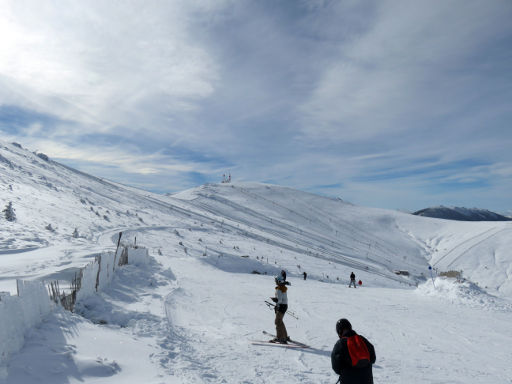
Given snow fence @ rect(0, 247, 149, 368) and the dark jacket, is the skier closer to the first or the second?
the dark jacket

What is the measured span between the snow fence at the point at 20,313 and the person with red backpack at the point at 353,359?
197 inches

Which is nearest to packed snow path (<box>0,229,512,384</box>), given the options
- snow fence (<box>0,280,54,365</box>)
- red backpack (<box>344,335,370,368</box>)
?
snow fence (<box>0,280,54,365</box>)

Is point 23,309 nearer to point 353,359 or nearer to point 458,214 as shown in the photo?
point 353,359

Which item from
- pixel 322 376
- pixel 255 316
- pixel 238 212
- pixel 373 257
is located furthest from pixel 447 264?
pixel 322 376

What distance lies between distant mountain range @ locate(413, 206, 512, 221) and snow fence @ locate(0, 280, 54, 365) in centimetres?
17126

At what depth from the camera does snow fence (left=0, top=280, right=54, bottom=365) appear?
17.5 feet

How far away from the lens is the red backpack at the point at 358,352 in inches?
173

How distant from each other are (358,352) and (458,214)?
7679 inches

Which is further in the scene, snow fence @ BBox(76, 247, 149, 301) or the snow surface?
snow fence @ BBox(76, 247, 149, 301)

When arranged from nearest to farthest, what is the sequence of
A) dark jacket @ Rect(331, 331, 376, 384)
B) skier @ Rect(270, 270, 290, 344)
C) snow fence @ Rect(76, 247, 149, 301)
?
dark jacket @ Rect(331, 331, 376, 384), skier @ Rect(270, 270, 290, 344), snow fence @ Rect(76, 247, 149, 301)

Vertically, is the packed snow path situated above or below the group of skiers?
below

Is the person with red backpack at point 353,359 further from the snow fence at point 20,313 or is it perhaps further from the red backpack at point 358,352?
the snow fence at point 20,313

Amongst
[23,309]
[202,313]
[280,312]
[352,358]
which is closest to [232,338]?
[280,312]

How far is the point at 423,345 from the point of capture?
9953 mm
